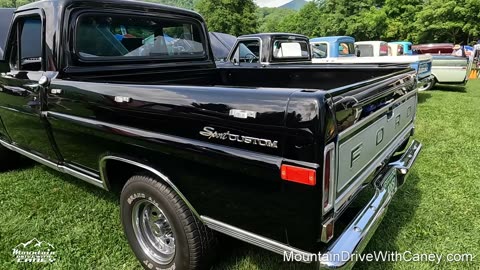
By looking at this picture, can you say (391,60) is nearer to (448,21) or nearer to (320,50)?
(320,50)

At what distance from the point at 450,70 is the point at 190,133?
11023 millimetres

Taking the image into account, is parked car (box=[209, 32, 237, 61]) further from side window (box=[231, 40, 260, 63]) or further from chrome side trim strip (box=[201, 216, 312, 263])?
chrome side trim strip (box=[201, 216, 312, 263])

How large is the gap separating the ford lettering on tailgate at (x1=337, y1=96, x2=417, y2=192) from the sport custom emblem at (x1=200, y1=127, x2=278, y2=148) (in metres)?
0.36

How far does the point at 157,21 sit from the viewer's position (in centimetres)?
341

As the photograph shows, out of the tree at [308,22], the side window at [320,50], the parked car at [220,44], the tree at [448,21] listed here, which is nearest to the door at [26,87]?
the parked car at [220,44]

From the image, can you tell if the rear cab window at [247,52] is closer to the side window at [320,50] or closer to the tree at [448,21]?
the side window at [320,50]

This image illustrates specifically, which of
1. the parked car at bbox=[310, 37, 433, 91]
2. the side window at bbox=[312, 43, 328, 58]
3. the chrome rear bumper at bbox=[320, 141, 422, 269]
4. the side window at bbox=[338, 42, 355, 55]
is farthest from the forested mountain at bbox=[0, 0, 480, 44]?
the chrome rear bumper at bbox=[320, 141, 422, 269]

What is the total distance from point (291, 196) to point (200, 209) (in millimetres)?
605

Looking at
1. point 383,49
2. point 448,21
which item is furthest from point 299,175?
point 448,21

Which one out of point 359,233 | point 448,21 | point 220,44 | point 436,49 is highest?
point 448,21

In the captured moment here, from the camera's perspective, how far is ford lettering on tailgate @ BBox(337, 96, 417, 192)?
176 centimetres

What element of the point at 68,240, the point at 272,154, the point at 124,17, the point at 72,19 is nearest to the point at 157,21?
the point at 124,17

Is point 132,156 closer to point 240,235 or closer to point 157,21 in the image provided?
point 240,235

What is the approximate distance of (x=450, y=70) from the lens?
1050 centimetres
